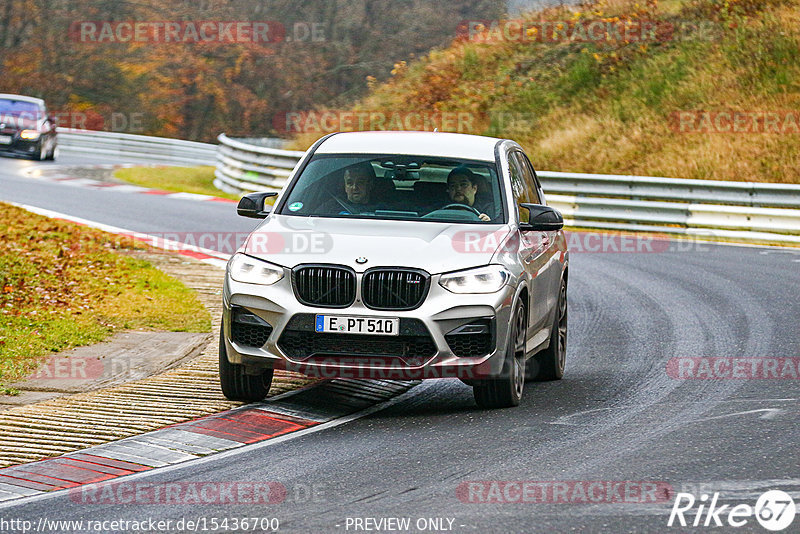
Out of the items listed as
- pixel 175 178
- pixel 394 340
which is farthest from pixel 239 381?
pixel 175 178

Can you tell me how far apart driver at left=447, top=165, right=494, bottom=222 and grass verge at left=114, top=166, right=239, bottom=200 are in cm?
1900

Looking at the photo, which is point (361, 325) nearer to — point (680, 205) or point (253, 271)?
point (253, 271)

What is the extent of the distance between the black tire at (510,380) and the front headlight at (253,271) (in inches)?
61.2

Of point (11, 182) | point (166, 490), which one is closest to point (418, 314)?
point (166, 490)

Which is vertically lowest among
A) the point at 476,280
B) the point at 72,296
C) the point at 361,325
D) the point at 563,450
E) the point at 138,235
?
the point at 563,450

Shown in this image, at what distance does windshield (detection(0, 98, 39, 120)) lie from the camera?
32.9 metres

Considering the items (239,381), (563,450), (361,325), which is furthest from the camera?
(239,381)

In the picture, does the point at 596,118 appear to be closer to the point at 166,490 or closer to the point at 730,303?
the point at 730,303

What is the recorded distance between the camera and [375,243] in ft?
27.1

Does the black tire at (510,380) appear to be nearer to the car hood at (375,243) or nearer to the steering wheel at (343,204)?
the car hood at (375,243)

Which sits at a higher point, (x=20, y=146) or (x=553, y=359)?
(x=20, y=146)

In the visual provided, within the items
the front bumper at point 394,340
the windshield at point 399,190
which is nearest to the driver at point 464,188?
the windshield at point 399,190

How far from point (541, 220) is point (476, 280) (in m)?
1.08

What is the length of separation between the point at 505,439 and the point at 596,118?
25428mm
